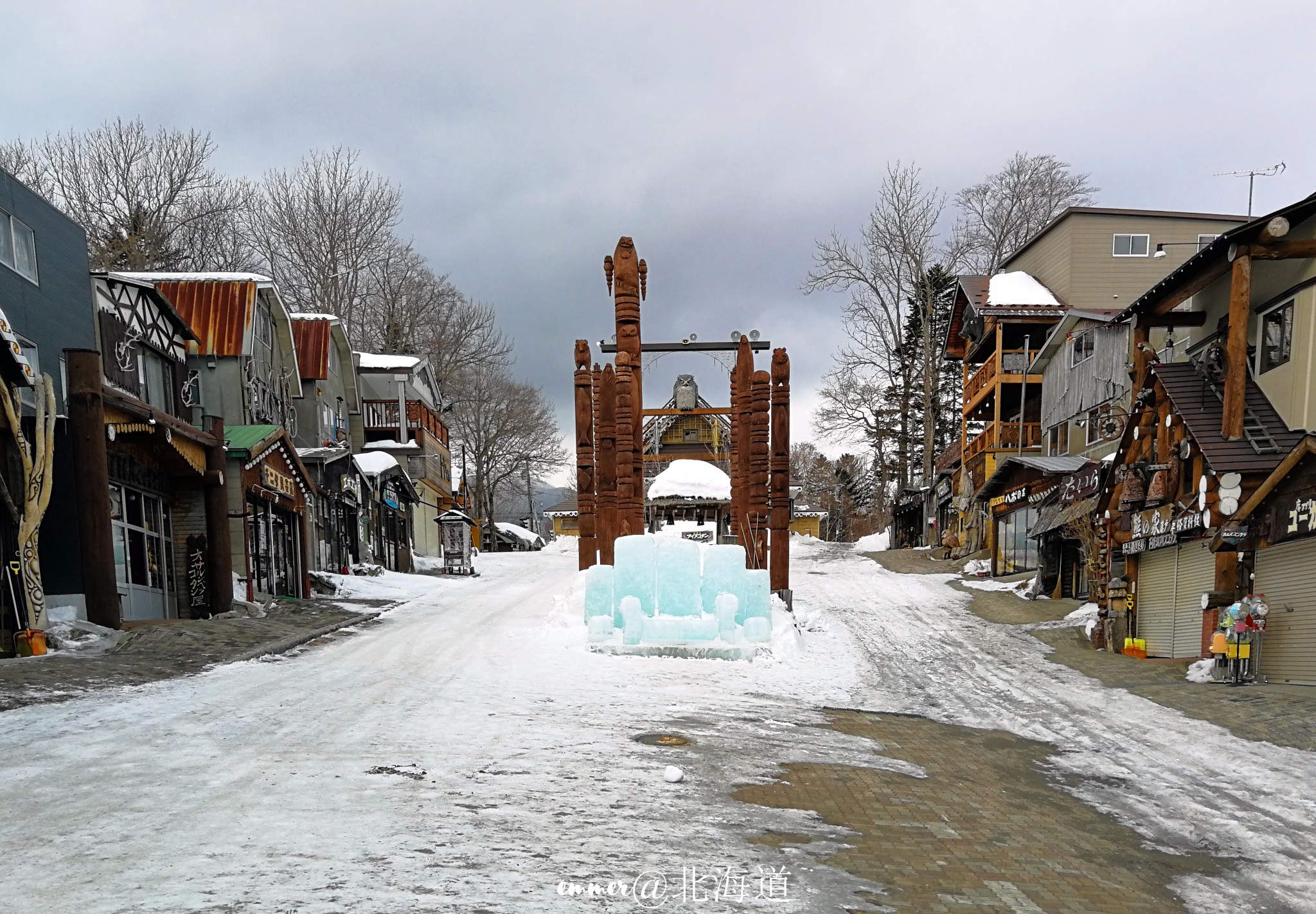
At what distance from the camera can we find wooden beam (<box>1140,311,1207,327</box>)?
1463 cm

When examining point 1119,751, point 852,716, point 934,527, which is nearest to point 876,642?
point 852,716

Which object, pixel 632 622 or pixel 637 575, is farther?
pixel 637 575

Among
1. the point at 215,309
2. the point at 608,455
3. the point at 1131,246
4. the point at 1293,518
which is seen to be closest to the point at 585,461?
the point at 608,455

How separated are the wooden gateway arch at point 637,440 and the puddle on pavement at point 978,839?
26.8 feet

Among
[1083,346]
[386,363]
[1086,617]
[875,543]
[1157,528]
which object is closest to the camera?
[1157,528]

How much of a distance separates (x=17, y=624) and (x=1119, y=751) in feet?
45.2

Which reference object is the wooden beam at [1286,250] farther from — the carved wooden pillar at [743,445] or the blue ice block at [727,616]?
the blue ice block at [727,616]

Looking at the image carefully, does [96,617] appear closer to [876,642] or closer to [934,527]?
[876,642]

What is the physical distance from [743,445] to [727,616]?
167 inches

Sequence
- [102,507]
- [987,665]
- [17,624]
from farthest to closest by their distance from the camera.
Answer: [987,665], [102,507], [17,624]

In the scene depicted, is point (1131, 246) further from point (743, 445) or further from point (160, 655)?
point (160, 655)

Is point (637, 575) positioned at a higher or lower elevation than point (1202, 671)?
higher

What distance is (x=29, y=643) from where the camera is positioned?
34.7 ft

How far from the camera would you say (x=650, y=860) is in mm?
4496
